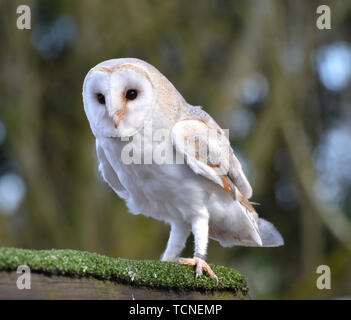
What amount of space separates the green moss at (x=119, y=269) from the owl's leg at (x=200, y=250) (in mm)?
25

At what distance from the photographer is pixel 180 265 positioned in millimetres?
2219

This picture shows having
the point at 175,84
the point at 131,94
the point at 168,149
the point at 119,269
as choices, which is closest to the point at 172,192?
the point at 168,149

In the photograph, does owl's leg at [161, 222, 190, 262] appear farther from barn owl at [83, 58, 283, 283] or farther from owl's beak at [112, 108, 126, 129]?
owl's beak at [112, 108, 126, 129]

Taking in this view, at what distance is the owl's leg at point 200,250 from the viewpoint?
7.34 feet

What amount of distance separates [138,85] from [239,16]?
4.21 meters

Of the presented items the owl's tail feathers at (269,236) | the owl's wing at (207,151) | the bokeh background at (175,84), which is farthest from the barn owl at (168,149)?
the bokeh background at (175,84)

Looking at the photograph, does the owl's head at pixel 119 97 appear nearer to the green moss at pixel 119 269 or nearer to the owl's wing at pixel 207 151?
the owl's wing at pixel 207 151

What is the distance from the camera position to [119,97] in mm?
2223

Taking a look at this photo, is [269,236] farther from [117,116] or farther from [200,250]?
[117,116]

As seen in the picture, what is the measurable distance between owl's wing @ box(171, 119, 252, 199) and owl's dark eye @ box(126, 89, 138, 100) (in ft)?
0.67

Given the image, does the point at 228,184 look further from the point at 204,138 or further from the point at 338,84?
the point at 338,84

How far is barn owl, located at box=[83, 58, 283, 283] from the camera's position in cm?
224
